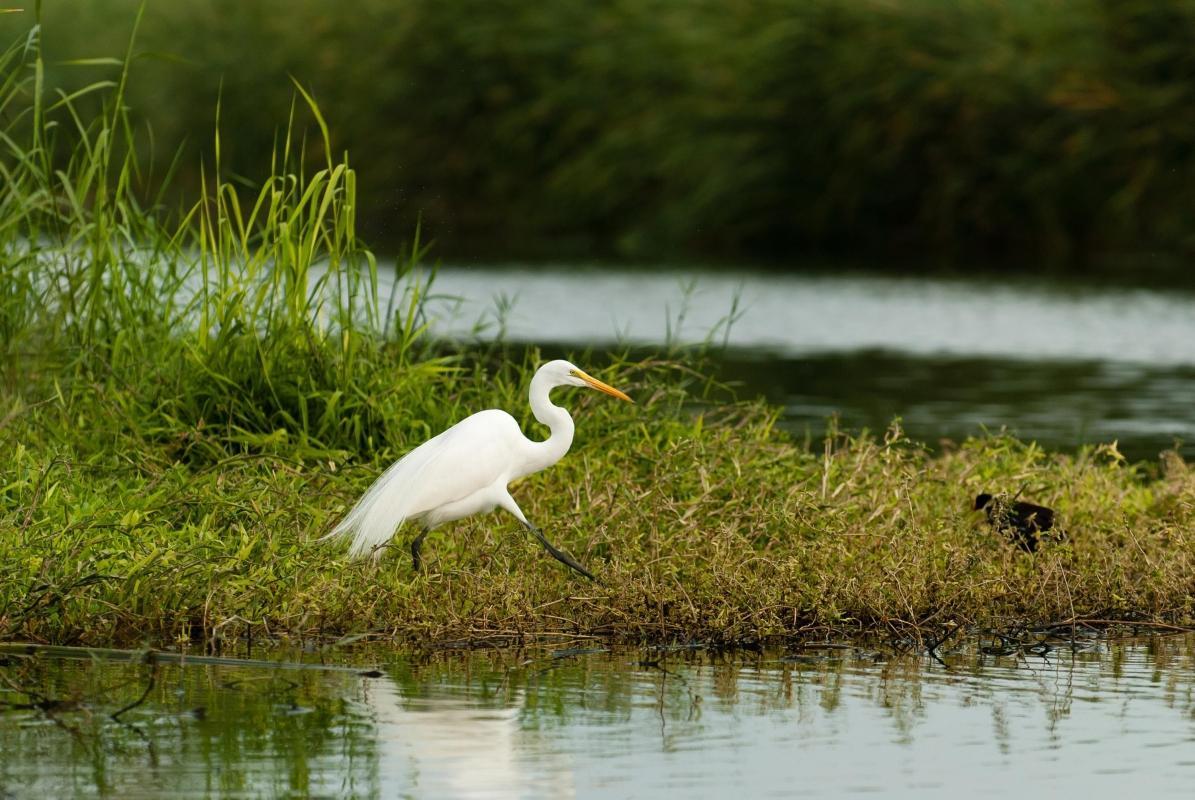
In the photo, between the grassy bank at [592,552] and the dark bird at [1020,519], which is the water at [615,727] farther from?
the dark bird at [1020,519]

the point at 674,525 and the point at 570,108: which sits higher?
the point at 570,108

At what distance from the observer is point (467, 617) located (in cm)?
593

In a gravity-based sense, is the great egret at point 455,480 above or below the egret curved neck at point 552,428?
below

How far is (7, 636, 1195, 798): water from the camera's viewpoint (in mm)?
4512

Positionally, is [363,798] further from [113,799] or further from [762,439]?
[762,439]

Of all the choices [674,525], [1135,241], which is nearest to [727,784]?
[674,525]

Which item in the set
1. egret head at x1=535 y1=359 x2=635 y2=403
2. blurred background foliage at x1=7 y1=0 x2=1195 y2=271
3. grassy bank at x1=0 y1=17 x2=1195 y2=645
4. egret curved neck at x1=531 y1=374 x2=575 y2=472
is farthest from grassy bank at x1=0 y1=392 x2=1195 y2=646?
blurred background foliage at x1=7 y1=0 x2=1195 y2=271

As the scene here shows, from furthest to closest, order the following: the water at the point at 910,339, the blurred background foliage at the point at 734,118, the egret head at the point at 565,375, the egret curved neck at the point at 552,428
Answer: the blurred background foliage at the point at 734,118
the water at the point at 910,339
the egret head at the point at 565,375
the egret curved neck at the point at 552,428

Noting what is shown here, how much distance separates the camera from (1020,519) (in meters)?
6.98

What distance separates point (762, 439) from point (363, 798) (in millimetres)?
4061

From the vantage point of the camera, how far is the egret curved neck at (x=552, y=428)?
6391mm

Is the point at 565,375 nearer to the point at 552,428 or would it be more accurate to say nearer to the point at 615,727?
the point at 552,428

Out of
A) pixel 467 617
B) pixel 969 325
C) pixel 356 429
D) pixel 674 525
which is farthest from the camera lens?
pixel 969 325

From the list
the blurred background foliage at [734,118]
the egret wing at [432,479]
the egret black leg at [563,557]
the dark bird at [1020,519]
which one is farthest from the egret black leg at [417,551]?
the blurred background foliage at [734,118]
